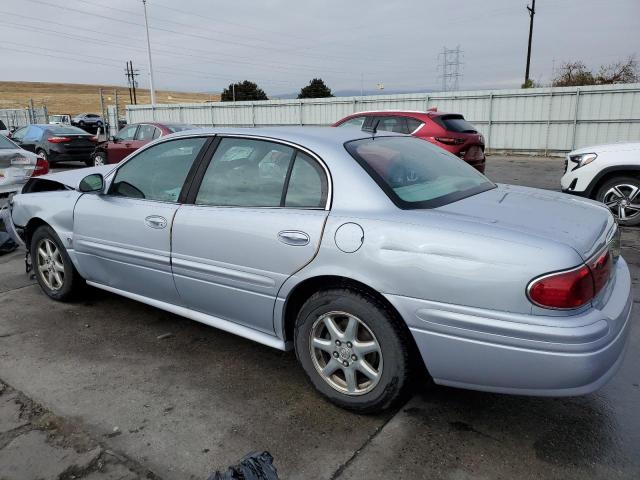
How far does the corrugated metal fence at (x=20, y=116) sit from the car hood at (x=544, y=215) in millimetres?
31431

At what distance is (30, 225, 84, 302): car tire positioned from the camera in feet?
14.0

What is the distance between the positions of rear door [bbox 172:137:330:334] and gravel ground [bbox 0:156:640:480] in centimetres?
45

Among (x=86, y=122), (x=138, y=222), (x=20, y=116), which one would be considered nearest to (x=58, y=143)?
(x=138, y=222)

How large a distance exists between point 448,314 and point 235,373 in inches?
60.7

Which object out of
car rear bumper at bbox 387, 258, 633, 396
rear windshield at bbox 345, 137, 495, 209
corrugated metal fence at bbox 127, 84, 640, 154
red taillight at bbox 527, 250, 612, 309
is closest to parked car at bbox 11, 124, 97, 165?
corrugated metal fence at bbox 127, 84, 640, 154

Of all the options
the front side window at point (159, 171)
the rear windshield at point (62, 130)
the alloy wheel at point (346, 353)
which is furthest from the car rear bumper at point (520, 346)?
the rear windshield at point (62, 130)

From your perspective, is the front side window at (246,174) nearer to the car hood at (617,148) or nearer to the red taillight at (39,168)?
the car hood at (617,148)

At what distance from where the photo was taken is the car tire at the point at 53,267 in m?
4.26

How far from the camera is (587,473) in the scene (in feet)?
7.54

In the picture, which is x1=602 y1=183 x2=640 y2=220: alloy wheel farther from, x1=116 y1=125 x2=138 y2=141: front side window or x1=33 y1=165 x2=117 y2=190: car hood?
x1=116 y1=125 x2=138 y2=141: front side window

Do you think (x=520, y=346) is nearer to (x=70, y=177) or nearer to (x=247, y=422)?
(x=247, y=422)

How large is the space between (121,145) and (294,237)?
1182cm

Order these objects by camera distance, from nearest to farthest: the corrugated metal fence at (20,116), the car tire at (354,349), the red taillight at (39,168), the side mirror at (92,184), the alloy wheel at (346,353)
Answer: the car tire at (354,349), the alloy wheel at (346,353), the side mirror at (92,184), the red taillight at (39,168), the corrugated metal fence at (20,116)

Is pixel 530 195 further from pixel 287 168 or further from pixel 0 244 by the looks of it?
pixel 0 244
